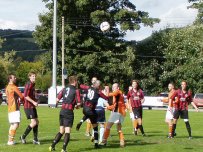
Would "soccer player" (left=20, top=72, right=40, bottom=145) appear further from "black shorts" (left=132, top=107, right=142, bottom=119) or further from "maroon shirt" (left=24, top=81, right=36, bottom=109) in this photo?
"black shorts" (left=132, top=107, right=142, bottom=119)

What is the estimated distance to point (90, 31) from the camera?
56.9 m

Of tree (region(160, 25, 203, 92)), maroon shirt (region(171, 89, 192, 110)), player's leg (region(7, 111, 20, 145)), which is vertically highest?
tree (region(160, 25, 203, 92))

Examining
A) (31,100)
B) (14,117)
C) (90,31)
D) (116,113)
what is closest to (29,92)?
(31,100)

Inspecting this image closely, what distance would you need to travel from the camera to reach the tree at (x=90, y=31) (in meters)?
54.9

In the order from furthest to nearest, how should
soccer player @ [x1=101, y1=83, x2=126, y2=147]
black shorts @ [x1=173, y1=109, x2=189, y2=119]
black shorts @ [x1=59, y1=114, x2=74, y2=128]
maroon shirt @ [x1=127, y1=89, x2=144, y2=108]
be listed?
maroon shirt @ [x1=127, y1=89, x2=144, y2=108]
black shorts @ [x1=173, y1=109, x2=189, y2=119]
soccer player @ [x1=101, y1=83, x2=126, y2=147]
black shorts @ [x1=59, y1=114, x2=74, y2=128]

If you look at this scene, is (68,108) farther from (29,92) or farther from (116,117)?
(116,117)

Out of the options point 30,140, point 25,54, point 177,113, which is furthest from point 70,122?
point 25,54

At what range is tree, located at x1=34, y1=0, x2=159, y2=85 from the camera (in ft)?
180

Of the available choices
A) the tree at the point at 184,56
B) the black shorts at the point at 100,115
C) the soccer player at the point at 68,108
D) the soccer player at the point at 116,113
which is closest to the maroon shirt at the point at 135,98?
the black shorts at the point at 100,115

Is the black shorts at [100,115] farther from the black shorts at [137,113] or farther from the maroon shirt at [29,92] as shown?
the black shorts at [137,113]

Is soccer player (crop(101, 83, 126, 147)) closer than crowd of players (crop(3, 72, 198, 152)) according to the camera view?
No

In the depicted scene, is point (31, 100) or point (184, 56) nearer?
point (31, 100)

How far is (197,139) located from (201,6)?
132ft

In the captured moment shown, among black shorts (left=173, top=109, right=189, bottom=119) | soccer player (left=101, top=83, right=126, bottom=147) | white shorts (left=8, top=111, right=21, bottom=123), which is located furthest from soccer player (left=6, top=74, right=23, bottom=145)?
black shorts (left=173, top=109, right=189, bottom=119)
